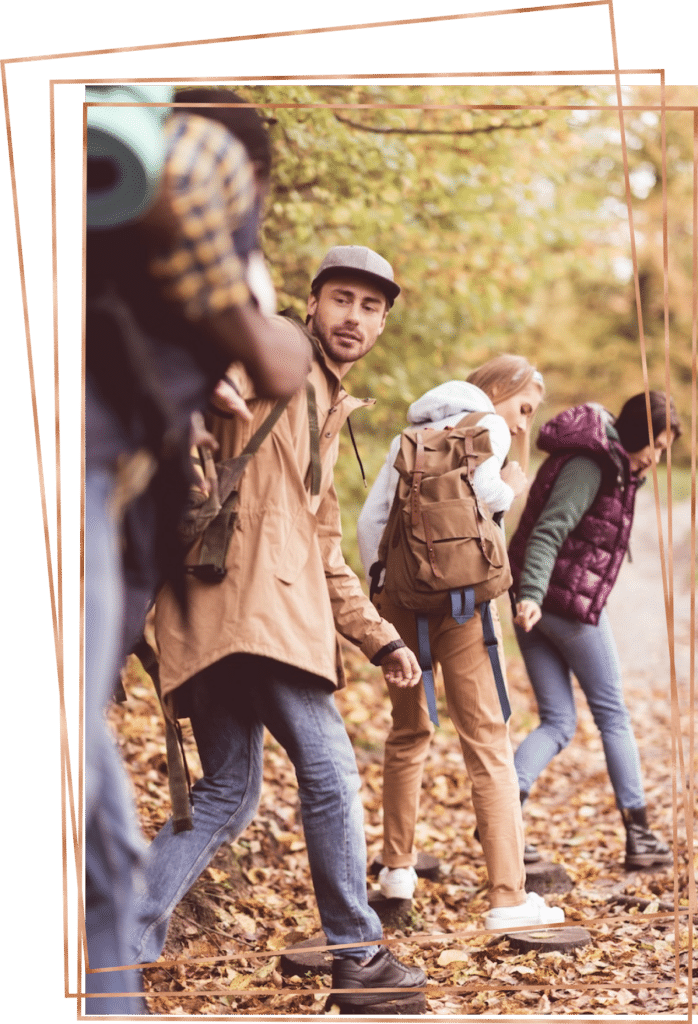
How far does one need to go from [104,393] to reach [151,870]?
142 cm

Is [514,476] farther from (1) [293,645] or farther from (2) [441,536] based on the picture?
(1) [293,645]

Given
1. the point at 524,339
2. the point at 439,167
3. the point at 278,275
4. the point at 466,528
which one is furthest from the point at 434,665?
the point at 524,339

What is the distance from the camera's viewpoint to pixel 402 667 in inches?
140

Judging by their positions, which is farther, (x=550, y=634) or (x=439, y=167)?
(x=439, y=167)

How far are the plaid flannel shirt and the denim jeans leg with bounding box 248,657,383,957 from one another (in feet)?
3.54

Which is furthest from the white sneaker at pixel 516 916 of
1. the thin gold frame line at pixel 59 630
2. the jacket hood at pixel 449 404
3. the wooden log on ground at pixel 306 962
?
the jacket hood at pixel 449 404

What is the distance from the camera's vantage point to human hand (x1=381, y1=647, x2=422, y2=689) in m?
3.56

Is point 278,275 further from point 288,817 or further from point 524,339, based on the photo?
point 524,339

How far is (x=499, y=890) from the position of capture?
3.92 metres

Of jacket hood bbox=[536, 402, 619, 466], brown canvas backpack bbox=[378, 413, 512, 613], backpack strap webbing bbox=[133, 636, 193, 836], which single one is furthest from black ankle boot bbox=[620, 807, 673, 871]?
backpack strap webbing bbox=[133, 636, 193, 836]

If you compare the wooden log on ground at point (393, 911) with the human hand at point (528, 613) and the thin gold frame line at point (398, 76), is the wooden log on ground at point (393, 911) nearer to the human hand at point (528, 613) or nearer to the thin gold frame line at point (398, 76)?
the human hand at point (528, 613)

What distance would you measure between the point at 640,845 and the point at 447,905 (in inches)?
37.8

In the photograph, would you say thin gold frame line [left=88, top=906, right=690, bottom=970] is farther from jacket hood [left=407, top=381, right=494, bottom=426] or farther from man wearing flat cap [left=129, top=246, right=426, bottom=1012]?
jacket hood [left=407, top=381, right=494, bottom=426]

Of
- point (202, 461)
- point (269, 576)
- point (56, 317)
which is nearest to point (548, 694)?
point (269, 576)
